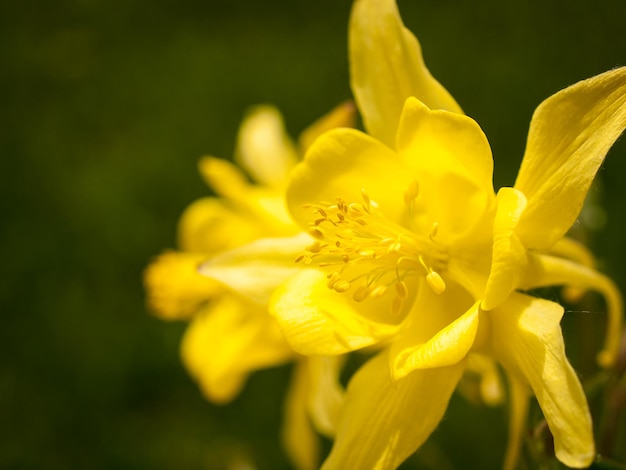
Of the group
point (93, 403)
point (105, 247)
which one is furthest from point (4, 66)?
point (93, 403)

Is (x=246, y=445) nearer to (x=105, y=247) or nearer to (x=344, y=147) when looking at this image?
(x=105, y=247)

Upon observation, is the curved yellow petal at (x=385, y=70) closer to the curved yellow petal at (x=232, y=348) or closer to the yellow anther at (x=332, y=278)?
the yellow anther at (x=332, y=278)

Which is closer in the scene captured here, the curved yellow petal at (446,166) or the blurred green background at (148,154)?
the curved yellow petal at (446,166)

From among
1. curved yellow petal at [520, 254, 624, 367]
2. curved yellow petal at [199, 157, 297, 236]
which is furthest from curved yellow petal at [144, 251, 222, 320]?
curved yellow petal at [520, 254, 624, 367]

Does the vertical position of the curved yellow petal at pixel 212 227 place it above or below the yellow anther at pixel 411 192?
below

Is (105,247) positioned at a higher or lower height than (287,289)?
lower

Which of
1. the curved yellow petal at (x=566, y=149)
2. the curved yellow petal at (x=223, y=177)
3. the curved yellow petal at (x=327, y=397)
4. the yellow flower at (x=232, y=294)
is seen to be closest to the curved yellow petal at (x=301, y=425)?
the yellow flower at (x=232, y=294)

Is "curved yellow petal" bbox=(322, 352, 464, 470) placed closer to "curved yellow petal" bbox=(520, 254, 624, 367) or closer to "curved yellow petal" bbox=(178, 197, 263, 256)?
"curved yellow petal" bbox=(520, 254, 624, 367)

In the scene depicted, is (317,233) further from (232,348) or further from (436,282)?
(232,348)
